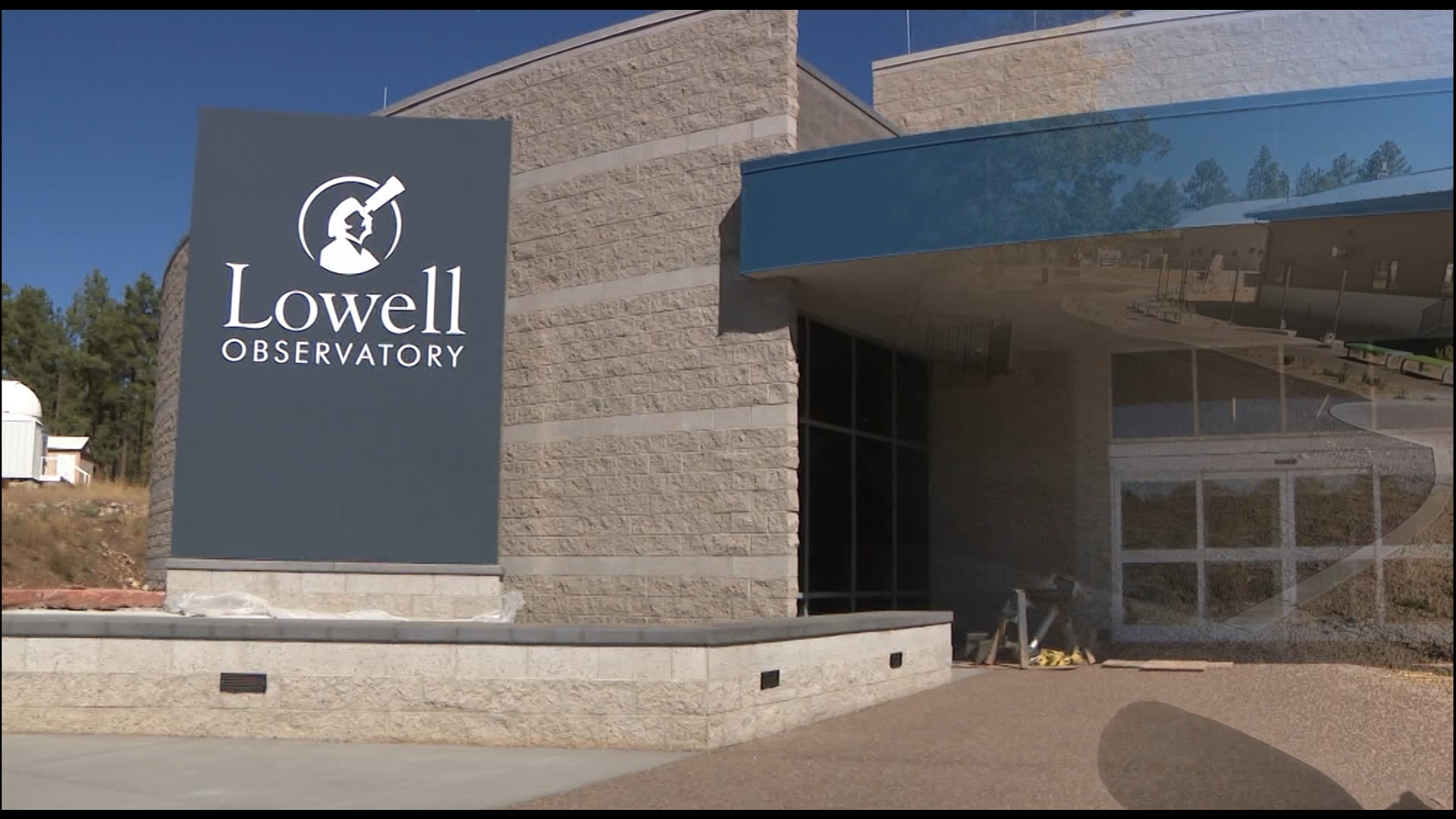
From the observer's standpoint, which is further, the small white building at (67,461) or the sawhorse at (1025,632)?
the sawhorse at (1025,632)

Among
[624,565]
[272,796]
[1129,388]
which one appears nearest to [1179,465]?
[1129,388]

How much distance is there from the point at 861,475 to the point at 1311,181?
741cm

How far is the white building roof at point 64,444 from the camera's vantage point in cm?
764

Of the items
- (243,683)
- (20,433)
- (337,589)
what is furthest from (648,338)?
(20,433)

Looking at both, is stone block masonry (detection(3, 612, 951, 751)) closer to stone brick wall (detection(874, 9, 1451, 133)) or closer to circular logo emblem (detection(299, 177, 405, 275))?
circular logo emblem (detection(299, 177, 405, 275))

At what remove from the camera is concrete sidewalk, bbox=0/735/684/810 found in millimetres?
7465

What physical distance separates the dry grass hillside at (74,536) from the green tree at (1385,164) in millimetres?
9990

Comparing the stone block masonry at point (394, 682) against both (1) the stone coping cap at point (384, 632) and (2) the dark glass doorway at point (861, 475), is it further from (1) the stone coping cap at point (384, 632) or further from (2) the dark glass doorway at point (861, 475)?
(2) the dark glass doorway at point (861, 475)

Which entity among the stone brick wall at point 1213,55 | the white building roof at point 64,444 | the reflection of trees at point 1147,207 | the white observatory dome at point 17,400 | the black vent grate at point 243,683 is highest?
the stone brick wall at point 1213,55

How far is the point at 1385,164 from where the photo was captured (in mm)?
10617

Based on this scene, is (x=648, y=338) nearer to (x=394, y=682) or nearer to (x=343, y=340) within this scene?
(x=343, y=340)

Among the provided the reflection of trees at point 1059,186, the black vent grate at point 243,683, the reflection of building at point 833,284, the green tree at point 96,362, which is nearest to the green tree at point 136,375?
the green tree at point 96,362

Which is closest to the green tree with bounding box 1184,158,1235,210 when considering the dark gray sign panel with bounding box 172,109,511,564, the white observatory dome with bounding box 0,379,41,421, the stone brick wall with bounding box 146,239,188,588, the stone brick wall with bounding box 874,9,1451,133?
the stone brick wall with bounding box 874,9,1451,133

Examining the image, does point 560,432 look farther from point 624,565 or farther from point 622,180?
point 622,180
